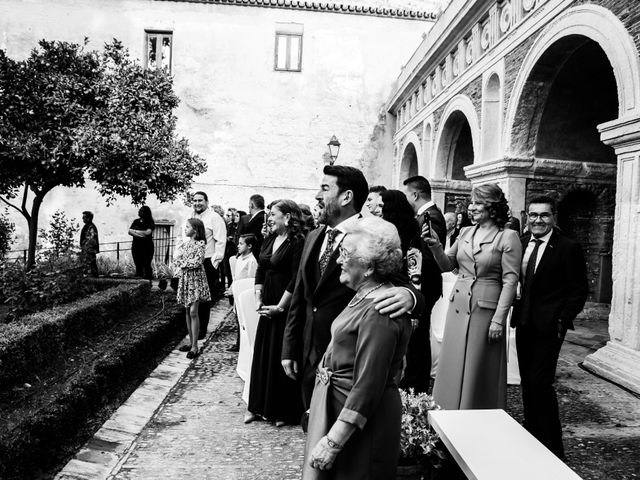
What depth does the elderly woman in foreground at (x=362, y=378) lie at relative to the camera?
6.93 feet

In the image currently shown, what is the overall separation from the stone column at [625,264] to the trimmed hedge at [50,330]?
5.66 m

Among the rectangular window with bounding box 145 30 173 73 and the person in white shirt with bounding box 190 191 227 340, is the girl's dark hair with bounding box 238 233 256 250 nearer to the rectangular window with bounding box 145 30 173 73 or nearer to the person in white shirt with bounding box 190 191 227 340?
the person in white shirt with bounding box 190 191 227 340

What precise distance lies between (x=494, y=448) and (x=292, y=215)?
2827mm

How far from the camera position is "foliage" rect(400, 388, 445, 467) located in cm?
275

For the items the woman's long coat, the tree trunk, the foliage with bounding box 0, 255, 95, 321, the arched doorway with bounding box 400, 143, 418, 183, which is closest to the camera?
the woman's long coat

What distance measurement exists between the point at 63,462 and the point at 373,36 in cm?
1673

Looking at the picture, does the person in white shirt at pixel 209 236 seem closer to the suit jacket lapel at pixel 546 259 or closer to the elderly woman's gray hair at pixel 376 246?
the suit jacket lapel at pixel 546 259

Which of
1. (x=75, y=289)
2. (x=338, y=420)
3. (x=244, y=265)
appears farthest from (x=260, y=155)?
(x=338, y=420)

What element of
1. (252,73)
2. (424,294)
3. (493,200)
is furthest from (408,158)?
(493,200)

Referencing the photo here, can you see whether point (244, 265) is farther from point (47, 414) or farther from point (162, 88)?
point (162, 88)

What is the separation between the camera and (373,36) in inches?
704

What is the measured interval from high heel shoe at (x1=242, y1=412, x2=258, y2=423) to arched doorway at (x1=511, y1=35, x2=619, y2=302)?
216 inches

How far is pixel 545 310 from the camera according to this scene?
381cm

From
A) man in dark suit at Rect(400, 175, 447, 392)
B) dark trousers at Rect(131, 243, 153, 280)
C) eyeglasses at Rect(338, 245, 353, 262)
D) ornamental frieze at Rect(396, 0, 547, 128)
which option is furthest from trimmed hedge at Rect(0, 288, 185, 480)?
ornamental frieze at Rect(396, 0, 547, 128)
